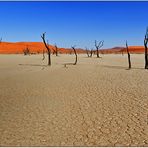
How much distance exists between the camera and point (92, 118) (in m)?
8.59

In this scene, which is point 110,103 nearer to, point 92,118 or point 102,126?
point 92,118

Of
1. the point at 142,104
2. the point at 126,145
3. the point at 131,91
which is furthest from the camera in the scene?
the point at 131,91

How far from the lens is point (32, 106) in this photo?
1009cm

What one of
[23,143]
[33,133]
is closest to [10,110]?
[33,133]

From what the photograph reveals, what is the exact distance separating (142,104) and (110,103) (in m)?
1.27

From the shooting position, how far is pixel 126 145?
21.2 feet

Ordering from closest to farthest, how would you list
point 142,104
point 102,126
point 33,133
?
point 33,133 < point 102,126 < point 142,104

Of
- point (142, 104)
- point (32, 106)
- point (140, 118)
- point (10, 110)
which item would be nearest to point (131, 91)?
Result: point (142, 104)

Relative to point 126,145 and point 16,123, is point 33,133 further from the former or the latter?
point 126,145

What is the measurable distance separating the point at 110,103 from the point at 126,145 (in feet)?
13.4

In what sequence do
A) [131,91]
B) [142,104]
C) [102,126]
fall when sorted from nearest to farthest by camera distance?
[102,126] → [142,104] → [131,91]

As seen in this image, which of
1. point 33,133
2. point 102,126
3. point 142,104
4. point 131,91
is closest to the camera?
point 33,133

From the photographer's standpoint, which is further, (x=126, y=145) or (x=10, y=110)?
(x=10, y=110)

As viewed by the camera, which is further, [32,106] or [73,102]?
[73,102]
